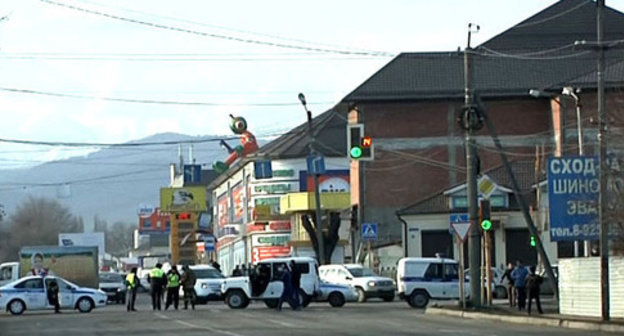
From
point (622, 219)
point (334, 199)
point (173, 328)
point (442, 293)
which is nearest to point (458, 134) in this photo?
point (334, 199)

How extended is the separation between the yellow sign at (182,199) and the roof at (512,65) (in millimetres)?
44148

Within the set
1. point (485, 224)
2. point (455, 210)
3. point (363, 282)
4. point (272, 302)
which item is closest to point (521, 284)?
point (485, 224)

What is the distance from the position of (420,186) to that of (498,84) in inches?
282

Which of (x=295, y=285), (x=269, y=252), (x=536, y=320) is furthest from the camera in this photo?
(x=269, y=252)

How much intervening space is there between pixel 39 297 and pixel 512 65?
38.6m

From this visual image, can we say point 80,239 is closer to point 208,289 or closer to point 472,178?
point 208,289

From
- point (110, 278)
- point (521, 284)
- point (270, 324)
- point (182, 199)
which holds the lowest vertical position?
point (270, 324)

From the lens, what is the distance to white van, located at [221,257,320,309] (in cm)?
4919

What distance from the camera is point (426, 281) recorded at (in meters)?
51.1

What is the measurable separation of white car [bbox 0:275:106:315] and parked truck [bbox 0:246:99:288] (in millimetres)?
14067

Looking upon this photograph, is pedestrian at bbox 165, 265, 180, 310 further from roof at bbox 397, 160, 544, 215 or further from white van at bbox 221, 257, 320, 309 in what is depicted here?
roof at bbox 397, 160, 544, 215

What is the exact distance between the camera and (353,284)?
56469 millimetres

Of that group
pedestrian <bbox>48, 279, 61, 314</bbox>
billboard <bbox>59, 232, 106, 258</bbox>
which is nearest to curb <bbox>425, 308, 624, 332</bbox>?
pedestrian <bbox>48, 279, 61, 314</bbox>

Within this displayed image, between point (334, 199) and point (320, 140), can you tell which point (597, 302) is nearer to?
point (334, 199)
